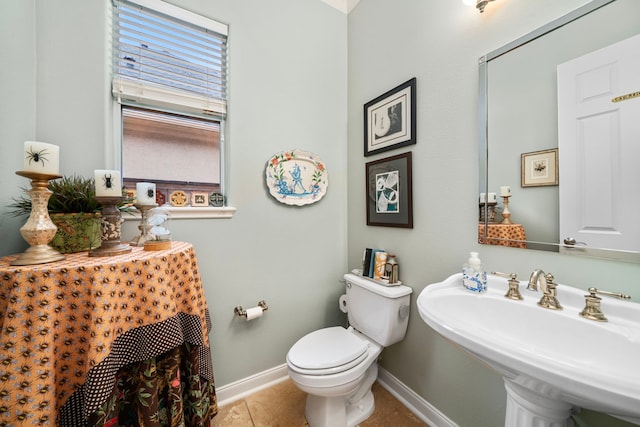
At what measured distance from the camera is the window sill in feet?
3.83

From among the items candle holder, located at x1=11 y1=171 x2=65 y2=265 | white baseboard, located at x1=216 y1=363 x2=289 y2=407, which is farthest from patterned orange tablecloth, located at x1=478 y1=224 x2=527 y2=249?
candle holder, located at x1=11 y1=171 x2=65 y2=265

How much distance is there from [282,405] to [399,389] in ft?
2.35

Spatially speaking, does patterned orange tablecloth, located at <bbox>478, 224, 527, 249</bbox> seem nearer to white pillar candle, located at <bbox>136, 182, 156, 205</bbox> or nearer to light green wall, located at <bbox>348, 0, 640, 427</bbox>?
light green wall, located at <bbox>348, 0, 640, 427</bbox>

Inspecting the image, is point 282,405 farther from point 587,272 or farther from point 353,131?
point 353,131

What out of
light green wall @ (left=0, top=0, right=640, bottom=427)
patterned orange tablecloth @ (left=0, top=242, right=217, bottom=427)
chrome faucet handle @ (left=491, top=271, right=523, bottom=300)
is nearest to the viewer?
patterned orange tablecloth @ (left=0, top=242, right=217, bottom=427)

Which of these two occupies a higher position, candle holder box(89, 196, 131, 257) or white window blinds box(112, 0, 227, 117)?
white window blinds box(112, 0, 227, 117)

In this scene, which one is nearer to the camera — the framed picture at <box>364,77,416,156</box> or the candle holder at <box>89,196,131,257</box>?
the candle holder at <box>89,196,131,257</box>

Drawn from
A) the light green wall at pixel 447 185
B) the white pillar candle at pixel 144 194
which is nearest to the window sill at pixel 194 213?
the white pillar candle at pixel 144 194

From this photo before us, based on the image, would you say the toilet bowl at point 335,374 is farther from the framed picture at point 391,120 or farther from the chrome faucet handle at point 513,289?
the framed picture at point 391,120

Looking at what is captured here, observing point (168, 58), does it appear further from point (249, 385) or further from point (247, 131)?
point (249, 385)

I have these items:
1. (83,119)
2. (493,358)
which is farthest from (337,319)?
(83,119)

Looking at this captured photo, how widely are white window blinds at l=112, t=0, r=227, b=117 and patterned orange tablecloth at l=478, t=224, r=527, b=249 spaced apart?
1.55 m

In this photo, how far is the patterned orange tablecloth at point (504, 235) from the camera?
0.93 meters

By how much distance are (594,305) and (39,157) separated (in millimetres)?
1820
